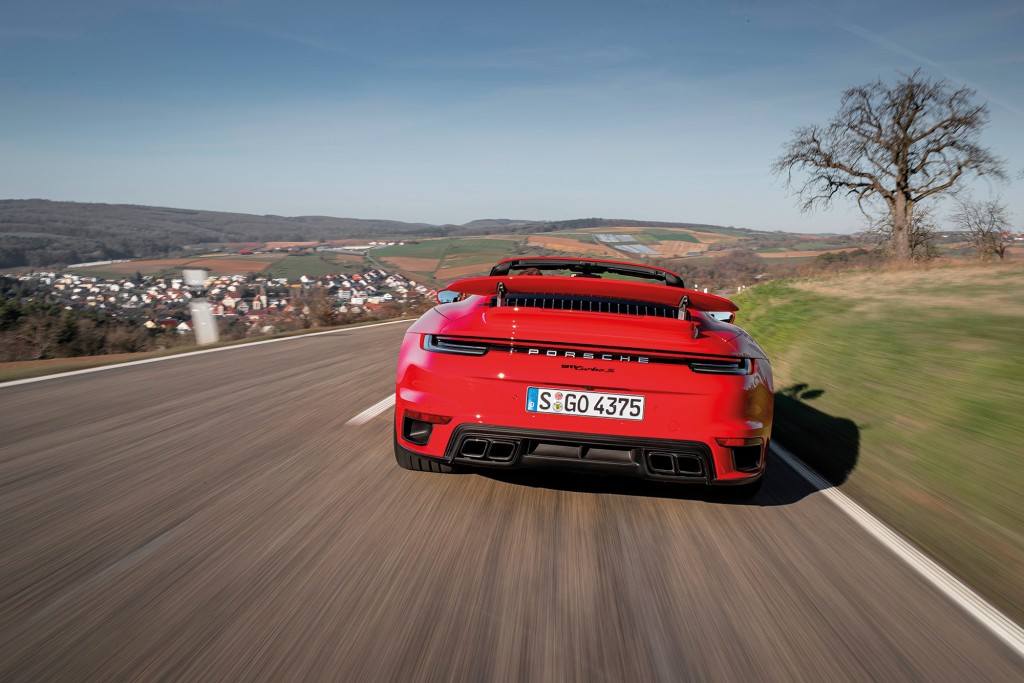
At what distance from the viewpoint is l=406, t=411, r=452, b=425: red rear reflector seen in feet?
10.8

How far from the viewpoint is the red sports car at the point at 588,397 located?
10.5ft

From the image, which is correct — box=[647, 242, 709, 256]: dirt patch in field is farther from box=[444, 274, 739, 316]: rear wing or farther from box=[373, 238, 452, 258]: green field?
box=[444, 274, 739, 316]: rear wing

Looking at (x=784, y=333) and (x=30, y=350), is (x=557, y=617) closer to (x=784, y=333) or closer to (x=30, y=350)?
(x=784, y=333)

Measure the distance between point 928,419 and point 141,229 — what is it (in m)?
72.3

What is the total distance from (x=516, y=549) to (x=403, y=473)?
1230mm

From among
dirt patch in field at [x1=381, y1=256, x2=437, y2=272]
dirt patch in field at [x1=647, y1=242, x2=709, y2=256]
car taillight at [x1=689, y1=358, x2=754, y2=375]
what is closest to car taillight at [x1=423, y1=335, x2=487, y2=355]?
car taillight at [x1=689, y1=358, x2=754, y2=375]

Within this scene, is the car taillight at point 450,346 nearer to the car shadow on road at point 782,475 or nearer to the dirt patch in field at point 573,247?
the car shadow on road at point 782,475

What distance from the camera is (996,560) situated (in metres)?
3.05

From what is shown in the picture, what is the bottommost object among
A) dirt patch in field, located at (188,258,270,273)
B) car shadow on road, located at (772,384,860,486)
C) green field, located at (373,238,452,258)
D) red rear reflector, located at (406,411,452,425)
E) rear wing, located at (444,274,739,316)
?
dirt patch in field, located at (188,258,270,273)

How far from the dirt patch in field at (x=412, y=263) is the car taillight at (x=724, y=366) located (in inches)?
1359

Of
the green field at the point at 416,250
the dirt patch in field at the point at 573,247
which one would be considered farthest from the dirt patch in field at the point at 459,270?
the green field at the point at 416,250

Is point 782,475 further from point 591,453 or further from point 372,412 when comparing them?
point 372,412

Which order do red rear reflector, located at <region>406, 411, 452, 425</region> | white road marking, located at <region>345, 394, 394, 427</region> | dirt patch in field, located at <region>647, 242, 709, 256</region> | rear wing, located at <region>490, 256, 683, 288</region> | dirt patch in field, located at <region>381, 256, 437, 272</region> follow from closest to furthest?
red rear reflector, located at <region>406, 411, 452, 425</region> < rear wing, located at <region>490, 256, 683, 288</region> < white road marking, located at <region>345, 394, 394, 427</region> < dirt patch in field, located at <region>381, 256, 437, 272</region> < dirt patch in field, located at <region>647, 242, 709, 256</region>

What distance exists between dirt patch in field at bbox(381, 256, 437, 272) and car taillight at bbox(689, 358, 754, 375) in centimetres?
3451
